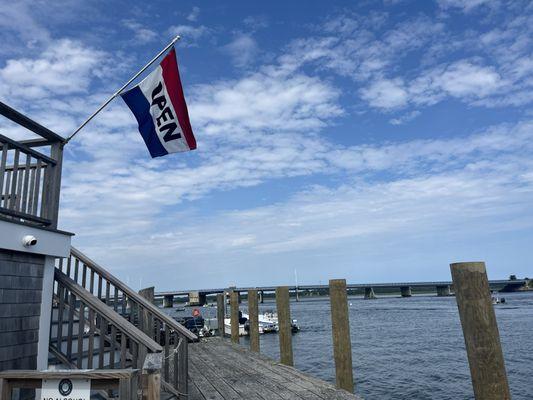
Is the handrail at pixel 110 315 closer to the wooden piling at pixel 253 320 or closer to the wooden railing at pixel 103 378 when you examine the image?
the wooden railing at pixel 103 378

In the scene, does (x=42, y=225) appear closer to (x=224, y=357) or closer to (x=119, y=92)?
(x=119, y=92)

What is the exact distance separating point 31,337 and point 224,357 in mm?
8453

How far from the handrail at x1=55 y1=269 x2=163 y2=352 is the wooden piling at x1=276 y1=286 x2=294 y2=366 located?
24.1 feet

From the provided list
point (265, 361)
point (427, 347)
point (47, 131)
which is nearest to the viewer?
point (47, 131)

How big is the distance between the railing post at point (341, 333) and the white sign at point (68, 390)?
621 centimetres

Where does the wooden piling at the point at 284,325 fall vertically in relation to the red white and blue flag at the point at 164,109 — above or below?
below

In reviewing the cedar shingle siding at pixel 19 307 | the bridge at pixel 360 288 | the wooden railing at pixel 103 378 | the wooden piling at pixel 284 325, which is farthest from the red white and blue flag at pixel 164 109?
the bridge at pixel 360 288

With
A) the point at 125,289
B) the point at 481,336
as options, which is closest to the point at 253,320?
the point at 125,289

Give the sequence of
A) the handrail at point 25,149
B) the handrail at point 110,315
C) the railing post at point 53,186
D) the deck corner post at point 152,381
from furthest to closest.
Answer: the railing post at point 53,186 → the handrail at point 25,149 → the handrail at point 110,315 → the deck corner post at point 152,381

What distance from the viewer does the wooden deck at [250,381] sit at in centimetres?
782

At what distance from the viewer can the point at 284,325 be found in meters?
12.7

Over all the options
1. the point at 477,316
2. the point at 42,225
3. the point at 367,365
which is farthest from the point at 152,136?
the point at 367,365

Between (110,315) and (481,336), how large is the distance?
14.1 feet

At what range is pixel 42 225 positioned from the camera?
6.01 meters
